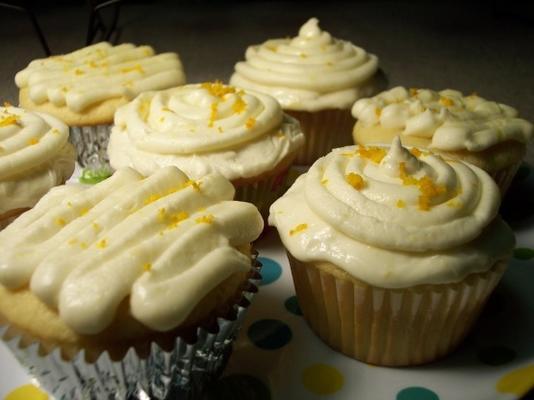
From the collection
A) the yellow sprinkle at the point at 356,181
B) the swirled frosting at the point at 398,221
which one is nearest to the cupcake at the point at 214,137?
the swirled frosting at the point at 398,221

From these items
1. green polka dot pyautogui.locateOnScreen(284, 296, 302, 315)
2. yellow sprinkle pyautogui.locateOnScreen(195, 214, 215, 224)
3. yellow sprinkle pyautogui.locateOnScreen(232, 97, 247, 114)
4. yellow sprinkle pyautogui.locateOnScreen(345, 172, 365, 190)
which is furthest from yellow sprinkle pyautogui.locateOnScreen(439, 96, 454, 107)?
yellow sprinkle pyautogui.locateOnScreen(195, 214, 215, 224)

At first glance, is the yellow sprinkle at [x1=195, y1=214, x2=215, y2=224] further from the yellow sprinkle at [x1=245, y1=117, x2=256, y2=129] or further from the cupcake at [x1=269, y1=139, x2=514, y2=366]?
the yellow sprinkle at [x1=245, y1=117, x2=256, y2=129]

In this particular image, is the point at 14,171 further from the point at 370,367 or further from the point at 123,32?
the point at 123,32

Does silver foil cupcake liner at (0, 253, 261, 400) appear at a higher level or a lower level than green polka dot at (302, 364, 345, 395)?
higher

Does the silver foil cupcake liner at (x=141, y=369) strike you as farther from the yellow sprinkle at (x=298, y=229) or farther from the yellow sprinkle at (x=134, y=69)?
the yellow sprinkle at (x=134, y=69)

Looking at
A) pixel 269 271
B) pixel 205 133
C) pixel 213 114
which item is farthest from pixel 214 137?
pixel 269 271
